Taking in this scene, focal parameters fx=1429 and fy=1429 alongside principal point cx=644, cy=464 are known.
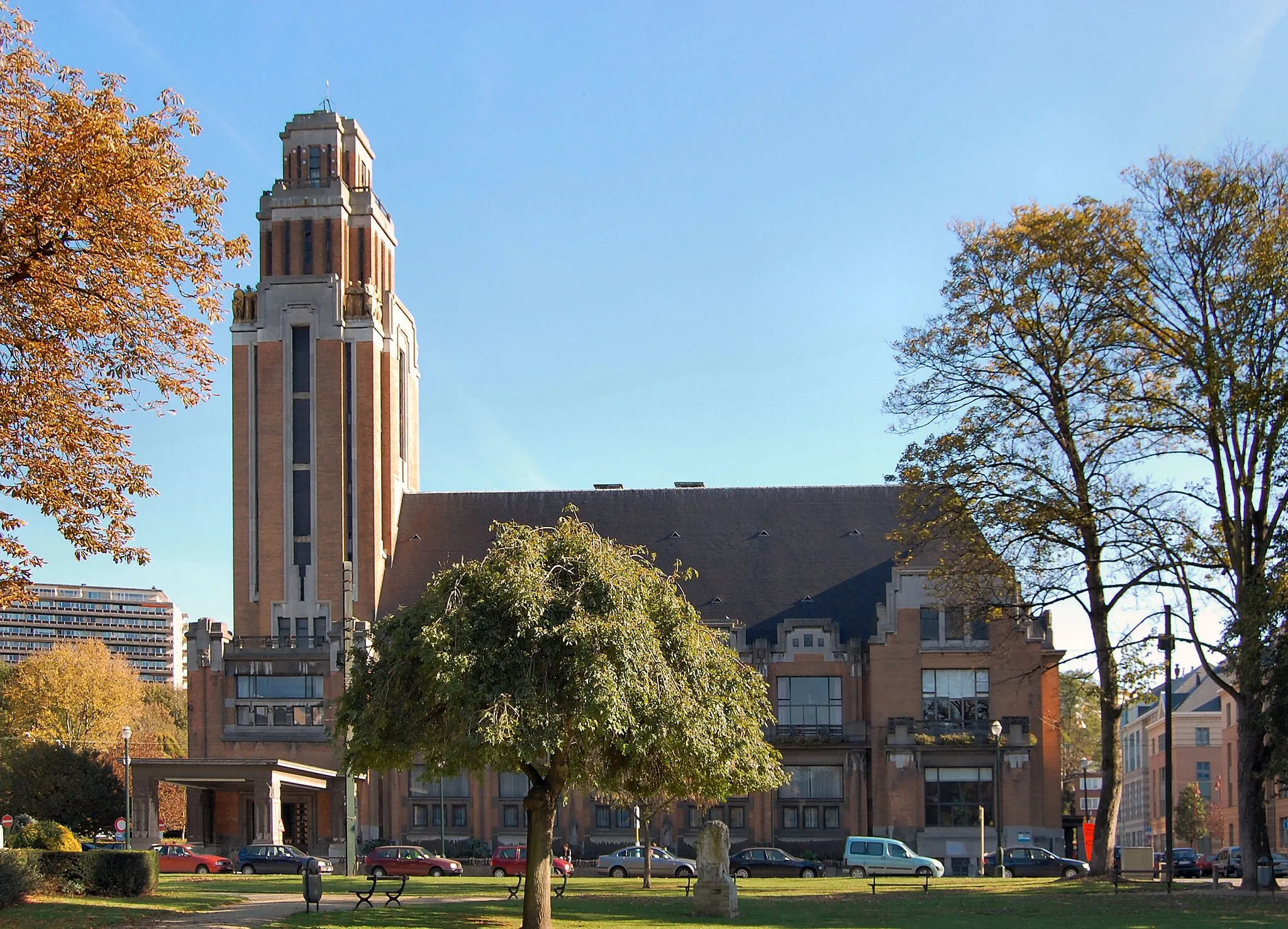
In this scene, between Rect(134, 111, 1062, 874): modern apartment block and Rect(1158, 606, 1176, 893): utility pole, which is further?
Rect(134, 111, 1062, 874): modern apartment block

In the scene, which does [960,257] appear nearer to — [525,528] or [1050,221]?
[1050,221]

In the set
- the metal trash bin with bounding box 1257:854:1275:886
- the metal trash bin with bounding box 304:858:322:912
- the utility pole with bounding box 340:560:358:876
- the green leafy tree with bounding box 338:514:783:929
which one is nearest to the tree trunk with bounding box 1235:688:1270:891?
the metal trash bin with bounding box 1257:854:1275:886

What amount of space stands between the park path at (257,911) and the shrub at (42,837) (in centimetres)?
490

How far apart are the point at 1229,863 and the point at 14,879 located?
47.1 metres

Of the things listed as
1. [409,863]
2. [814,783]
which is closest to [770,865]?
[814,783]

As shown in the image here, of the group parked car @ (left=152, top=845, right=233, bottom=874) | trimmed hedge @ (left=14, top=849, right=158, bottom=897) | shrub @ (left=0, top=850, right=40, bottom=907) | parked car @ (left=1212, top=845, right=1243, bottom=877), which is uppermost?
shrub @ (left=0, top=850, right=40, bottom=907)

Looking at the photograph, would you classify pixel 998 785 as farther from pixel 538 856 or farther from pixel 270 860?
pixel 538 856

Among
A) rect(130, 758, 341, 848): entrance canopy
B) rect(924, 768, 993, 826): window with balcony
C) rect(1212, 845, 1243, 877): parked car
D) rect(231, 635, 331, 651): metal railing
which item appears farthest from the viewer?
rect(231, 635, 331, 651): metal railing

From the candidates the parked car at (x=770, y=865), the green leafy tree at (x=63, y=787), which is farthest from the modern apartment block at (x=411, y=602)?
the parked car at (x=770, y=865)

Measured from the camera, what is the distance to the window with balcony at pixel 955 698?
202ft

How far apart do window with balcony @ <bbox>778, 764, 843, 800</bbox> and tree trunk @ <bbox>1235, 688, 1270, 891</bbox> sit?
26.9 meters

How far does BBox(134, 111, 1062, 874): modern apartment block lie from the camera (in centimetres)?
6125

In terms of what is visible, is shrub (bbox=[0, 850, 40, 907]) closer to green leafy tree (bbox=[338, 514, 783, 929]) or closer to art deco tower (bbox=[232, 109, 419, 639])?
green leafy tree (bbox=[338, 514, 783, 929])

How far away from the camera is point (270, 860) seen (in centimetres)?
5138
